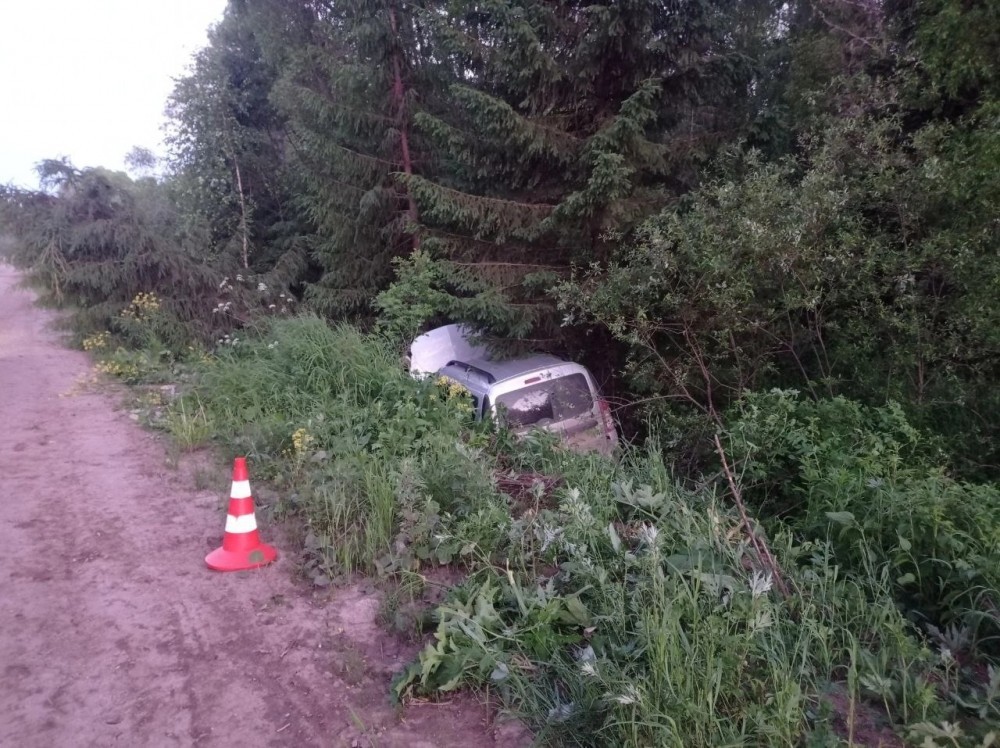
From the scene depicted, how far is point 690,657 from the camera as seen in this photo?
2.57 metres

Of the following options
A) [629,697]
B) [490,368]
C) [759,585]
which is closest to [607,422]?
[490,368]

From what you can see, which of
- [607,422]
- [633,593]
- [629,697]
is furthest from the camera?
[607,422]

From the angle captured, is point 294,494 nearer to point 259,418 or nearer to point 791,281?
point 259,418

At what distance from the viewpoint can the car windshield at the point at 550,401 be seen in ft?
23.5

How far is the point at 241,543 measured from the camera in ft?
13.7

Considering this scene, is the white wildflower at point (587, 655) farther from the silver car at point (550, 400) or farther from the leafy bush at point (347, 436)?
the silver car at point (550, 400)

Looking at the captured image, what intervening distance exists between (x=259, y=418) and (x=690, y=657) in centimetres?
507

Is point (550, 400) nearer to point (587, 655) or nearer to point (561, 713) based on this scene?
point (587, 655)

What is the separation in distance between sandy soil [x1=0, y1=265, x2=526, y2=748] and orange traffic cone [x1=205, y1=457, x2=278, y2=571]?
0.08 meters

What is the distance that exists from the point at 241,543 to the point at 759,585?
9.71 ft

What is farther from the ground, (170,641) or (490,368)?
(490,368)

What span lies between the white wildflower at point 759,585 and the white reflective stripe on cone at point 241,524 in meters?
2.91

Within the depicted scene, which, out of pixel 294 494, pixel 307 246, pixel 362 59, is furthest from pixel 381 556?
pixel 307 246

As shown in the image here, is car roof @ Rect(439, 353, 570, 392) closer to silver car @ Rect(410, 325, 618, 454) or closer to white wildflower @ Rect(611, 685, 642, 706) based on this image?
silver car @ Rect(410, 325, 618, 454)
